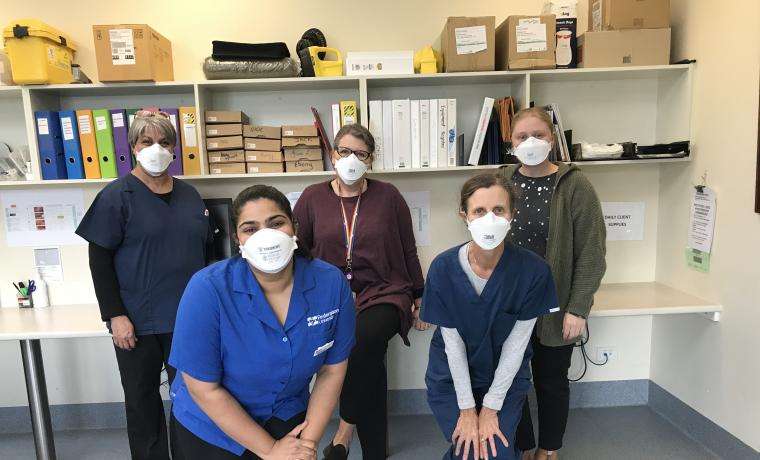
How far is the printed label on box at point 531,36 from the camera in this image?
2.27m

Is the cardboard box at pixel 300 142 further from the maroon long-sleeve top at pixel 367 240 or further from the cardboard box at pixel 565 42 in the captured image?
the cardboard box at pixel 565 42

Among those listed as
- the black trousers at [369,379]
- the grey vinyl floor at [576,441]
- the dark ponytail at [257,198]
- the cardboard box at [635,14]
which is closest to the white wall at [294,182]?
the grey vinyl floor at [576,441]

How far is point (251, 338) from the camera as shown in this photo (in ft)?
4.30

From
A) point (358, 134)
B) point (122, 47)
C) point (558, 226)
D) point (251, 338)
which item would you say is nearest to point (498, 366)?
point (558, 226)

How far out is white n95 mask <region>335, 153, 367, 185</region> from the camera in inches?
80.4

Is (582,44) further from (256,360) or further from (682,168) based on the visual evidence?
(256,360)

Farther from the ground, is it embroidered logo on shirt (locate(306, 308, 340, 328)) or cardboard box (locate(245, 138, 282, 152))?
cardboard box (locate(245, 138, 282, 152))

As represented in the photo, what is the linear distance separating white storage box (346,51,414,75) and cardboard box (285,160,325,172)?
1.64 ft

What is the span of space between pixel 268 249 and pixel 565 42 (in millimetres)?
1922

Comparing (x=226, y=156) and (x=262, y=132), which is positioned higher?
(x=262, y=132)

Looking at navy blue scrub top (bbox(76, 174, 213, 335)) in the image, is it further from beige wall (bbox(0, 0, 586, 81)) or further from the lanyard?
beige wall (bbox(0, 0, 586, 81))

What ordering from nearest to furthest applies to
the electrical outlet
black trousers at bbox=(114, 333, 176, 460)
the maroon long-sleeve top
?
black trousers at bbox=(114, 333, 176, 460)
the maroon long-sleeve top
the electrical outlet

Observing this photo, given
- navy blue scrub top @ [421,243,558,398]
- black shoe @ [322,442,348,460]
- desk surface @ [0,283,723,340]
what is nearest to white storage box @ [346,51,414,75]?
navy blue scrub top @ [421,243,558,398]

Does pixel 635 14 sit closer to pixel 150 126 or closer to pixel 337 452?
pixel 150 126
